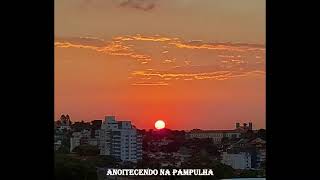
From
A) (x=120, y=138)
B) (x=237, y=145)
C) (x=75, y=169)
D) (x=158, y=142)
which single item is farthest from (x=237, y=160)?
(x=75, y=169)

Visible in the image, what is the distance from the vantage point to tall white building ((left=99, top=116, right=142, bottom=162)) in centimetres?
309

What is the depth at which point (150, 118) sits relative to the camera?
10.2 feet

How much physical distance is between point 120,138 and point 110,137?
0.17ft

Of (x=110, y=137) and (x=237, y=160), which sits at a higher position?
(x=110, y=137)

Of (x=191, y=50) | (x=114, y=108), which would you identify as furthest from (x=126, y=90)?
(x=191, y=50)

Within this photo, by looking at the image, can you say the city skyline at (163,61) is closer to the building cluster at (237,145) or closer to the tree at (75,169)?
the building cluster at (237,145)

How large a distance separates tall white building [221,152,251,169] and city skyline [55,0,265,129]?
15 cm

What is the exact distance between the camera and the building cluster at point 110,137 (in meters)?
3.09

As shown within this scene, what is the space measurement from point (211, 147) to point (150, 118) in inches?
13.7

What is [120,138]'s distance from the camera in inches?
122

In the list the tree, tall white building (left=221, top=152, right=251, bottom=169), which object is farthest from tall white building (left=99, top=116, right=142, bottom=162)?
tall white building (left=221, top=152, right=251, bottom=169)

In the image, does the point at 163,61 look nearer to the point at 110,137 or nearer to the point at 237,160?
the point at 110,137

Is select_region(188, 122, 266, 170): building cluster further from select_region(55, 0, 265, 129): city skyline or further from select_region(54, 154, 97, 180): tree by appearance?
select_region(54, 154, 97, 180): tree
